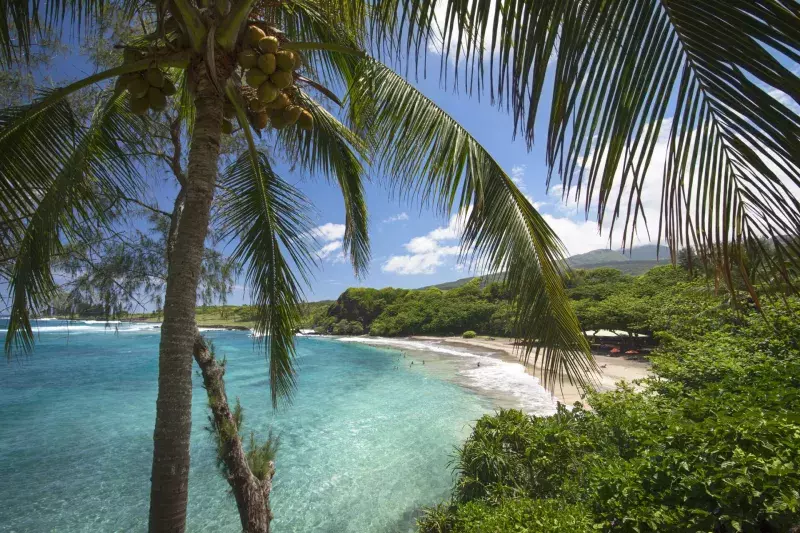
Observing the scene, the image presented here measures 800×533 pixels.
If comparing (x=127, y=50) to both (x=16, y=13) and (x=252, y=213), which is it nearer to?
(x=16, y=13)

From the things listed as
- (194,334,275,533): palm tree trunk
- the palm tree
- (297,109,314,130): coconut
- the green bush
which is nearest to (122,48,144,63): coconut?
the palm tree

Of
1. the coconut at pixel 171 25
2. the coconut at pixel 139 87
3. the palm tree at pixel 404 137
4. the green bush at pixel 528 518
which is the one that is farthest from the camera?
the green bush at pixel 528 518

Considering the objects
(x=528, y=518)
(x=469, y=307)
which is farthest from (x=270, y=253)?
(x=469, y=307)

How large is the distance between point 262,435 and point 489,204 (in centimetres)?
1418

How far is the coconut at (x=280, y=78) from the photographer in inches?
72.7

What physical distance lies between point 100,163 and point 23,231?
0.76 meters

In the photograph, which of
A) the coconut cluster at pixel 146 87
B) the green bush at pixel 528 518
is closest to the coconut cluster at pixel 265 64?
the coconut cluster at pixel 146 87

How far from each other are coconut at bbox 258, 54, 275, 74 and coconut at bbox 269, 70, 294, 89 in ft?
0.13

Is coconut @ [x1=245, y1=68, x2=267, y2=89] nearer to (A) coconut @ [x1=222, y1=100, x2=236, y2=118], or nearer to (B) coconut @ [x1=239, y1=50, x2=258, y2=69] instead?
(B) coconut @ [x1=239, y1=50, x2=258, y2=69]

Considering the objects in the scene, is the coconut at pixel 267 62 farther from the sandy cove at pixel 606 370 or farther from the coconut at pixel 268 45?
the sandy cove at pixel 606 370

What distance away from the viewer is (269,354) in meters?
3.77

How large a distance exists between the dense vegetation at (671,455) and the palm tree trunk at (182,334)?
78.5 inches

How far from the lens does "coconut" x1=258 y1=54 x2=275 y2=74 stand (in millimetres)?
1790

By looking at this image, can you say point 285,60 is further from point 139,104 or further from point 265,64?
point 139,104
